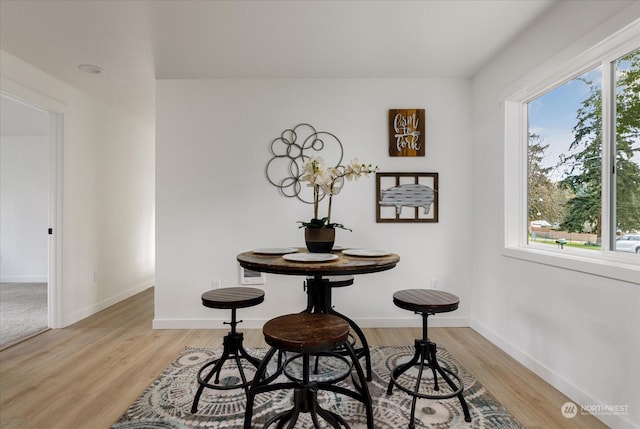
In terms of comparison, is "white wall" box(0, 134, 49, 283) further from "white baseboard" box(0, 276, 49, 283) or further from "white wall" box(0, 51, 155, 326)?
"white wall" box(0, 51, 155, 326)

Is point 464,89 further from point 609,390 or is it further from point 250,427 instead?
point 250,427

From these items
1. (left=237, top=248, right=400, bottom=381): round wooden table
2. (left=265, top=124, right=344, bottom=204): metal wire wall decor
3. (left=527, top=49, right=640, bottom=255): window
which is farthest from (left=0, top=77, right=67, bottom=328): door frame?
(left=527, top=49, right=640, bottom=255): window

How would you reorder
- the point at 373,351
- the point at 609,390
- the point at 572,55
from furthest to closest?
the point at 373,351
the point at 572,55
the point at 609,390

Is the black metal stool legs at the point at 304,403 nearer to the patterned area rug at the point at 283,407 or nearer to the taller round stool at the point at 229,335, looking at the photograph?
the patterned area rug at the point at 283,407

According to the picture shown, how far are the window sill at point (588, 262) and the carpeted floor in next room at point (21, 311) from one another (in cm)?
432

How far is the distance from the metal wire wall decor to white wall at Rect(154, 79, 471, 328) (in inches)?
2.8

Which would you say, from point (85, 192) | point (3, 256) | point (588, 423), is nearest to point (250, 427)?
point (588, 423)

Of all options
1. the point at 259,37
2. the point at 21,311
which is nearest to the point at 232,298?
the point at 259,37

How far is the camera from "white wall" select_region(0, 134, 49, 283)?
5.51 meters

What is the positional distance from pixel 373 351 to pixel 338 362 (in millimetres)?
355

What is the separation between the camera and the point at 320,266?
5.69 feet

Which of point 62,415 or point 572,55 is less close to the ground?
point 572,55

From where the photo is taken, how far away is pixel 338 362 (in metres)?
2.49

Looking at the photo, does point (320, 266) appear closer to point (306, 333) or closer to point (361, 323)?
point (306, 333)
